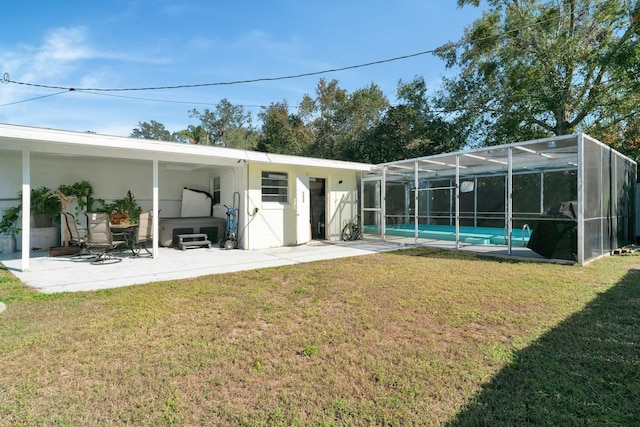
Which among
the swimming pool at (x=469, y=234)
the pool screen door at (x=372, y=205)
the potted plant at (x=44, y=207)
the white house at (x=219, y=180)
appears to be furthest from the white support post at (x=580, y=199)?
the potted plant at (x=44, y=207)

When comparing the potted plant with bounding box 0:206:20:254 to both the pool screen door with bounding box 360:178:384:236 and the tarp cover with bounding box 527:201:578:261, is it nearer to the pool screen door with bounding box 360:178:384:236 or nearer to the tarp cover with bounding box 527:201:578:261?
the pool screen door with bounding box 360:178:384:236

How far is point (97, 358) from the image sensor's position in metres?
2.65

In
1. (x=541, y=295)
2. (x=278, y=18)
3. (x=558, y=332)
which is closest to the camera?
(x=558, y=332)

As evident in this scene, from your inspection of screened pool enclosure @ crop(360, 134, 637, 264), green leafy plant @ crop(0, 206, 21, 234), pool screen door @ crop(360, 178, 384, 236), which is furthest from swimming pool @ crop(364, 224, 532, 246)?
green leafy plant @ crop(0, 206, 21, 234)

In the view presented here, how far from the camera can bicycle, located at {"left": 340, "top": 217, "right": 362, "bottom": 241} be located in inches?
441

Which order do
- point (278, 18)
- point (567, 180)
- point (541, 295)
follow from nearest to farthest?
point (541, 295)
point (278, 18)
point (567, 180)

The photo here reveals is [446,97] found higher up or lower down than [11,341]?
higher up

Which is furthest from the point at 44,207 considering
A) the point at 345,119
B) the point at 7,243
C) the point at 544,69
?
the point at 345,119

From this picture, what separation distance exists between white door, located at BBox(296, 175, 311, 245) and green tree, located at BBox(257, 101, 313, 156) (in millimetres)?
14832

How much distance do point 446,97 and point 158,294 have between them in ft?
53.2

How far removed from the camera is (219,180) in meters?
10.5

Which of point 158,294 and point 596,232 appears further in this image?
point 596,232

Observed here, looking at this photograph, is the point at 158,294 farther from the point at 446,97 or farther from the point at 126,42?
the point at 446,97

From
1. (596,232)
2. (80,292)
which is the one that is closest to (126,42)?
(80,292)
